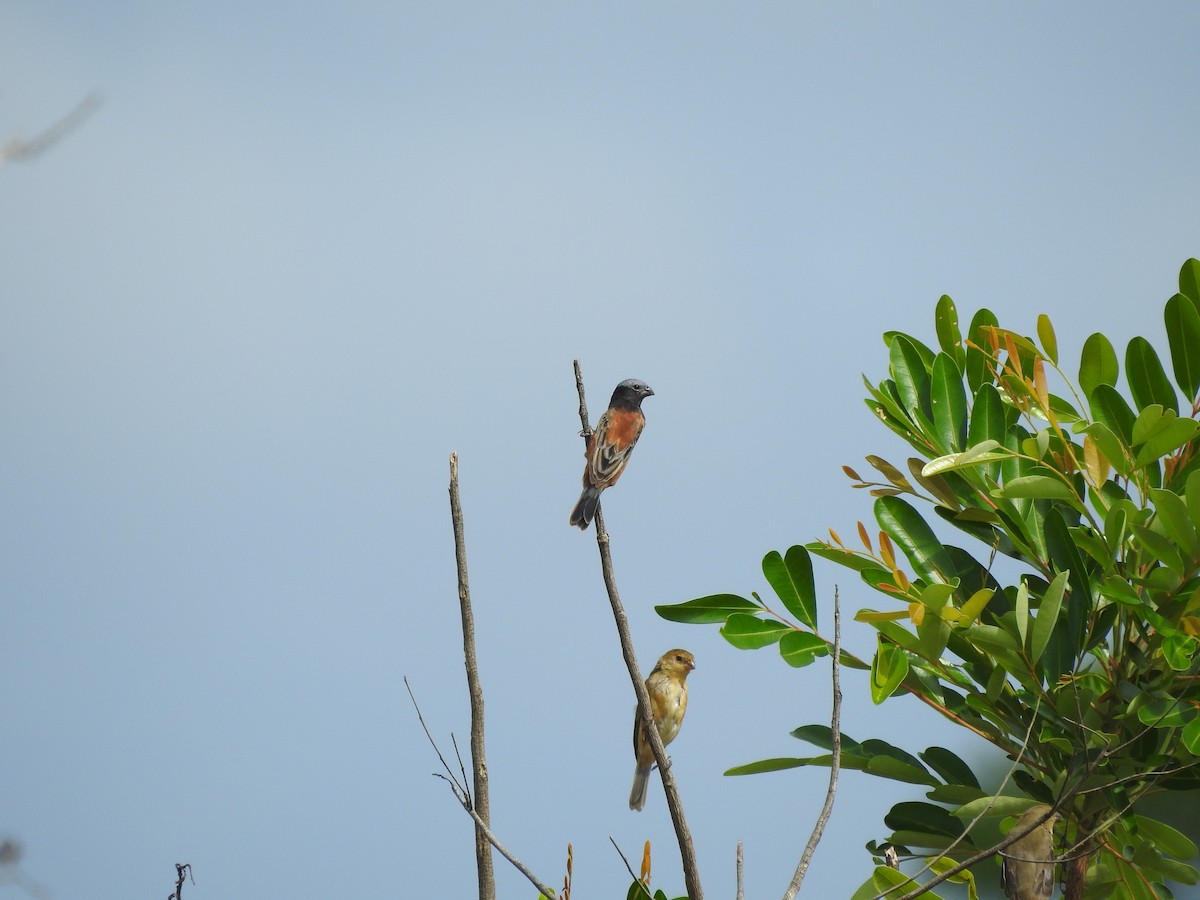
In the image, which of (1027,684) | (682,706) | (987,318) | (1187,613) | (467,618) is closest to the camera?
(467,618)

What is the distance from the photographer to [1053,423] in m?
2.52

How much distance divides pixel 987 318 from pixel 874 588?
811mm

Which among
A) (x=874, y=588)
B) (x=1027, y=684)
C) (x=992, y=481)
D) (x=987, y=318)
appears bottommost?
(x=1027, y=684)

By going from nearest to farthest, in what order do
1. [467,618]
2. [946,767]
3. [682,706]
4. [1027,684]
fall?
[467,618]
[1027,684]
[946,767]
[682,706]

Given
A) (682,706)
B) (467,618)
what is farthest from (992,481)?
(682,706)

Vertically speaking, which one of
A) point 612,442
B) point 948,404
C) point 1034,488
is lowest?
point 1034,488

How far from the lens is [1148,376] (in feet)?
8.73

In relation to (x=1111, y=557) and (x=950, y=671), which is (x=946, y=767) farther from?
A: (x=1111, y=557)

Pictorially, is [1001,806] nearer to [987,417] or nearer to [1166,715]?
[1166,715]

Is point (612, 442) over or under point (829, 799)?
over

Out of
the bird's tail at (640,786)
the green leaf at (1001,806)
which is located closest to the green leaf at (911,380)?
the green leaf at (1001,806)

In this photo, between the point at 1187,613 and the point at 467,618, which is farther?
Answer: the point at 1187,613

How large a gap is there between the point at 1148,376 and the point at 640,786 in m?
2.16

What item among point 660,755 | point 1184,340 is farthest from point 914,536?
→ point 660,755
